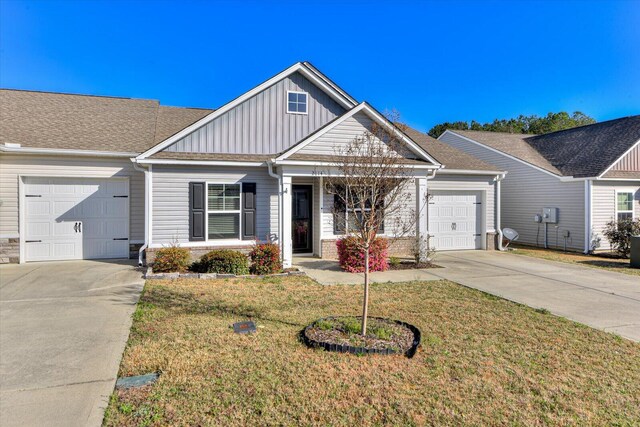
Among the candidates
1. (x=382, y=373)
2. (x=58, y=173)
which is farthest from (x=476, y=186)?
(x=58, y=173)

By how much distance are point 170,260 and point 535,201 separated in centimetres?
1496

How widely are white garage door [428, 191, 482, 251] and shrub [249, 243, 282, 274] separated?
672cm

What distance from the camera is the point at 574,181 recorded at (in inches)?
574

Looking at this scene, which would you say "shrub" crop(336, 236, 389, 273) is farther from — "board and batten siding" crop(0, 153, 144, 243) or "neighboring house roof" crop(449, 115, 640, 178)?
"neighboring house roof" crop(449, 115, 640, 178)

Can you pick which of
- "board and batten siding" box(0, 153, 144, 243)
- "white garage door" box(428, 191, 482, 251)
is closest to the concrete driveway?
"board and batten siding" box(0, 153, 144, 243)

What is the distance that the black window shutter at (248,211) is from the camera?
1051cm

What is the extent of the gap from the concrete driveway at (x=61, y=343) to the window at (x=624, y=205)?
56.2 feet

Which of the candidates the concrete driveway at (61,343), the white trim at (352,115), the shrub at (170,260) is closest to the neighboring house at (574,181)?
the white trim at (352,115)

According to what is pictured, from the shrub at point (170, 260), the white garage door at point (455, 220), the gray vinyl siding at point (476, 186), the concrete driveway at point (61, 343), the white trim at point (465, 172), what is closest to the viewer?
the concrete driveway at point (61, 343)

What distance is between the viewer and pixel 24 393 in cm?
354

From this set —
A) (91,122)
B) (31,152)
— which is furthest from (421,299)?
(91,122)

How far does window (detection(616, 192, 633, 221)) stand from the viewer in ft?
48.0

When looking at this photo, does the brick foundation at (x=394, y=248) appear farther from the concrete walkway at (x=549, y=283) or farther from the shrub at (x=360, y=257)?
the shrub at (x=360, y=257)

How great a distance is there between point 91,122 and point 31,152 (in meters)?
2.68
